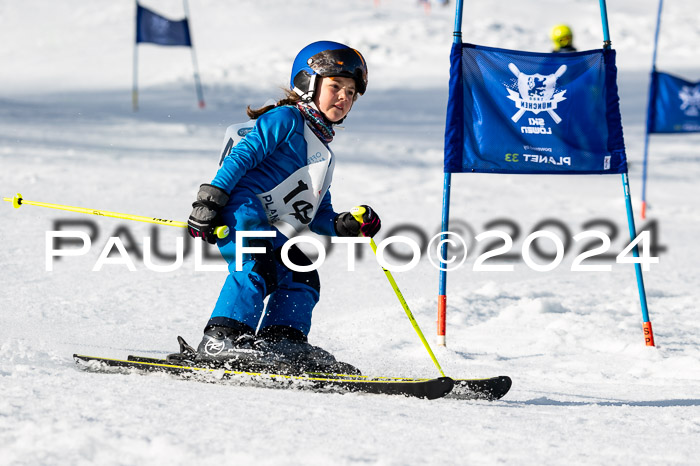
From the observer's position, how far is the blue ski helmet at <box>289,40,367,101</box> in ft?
11.8

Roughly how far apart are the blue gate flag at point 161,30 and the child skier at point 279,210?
14.3 m

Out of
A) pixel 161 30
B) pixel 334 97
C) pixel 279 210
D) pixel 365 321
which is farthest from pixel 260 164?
pixel 161 30

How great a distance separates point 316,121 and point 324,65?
0.25 metres

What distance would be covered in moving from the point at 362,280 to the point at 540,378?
2.41 meters

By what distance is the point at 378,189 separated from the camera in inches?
407

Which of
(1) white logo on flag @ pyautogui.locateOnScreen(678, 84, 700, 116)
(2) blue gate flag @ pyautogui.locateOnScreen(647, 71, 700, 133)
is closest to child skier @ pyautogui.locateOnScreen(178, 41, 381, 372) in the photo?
(2) blue gate flag @ pyautogui.locateOnScreen(647, 71, 700, 133)

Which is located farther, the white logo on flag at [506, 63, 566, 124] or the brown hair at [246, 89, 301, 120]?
the white logo on flag at [506, 63, 566, 124]

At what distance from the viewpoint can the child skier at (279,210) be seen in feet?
11.0

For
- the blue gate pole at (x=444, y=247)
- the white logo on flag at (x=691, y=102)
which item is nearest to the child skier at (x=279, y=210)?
the blue gate pole at (x=444, y=247)

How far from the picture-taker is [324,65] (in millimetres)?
3607

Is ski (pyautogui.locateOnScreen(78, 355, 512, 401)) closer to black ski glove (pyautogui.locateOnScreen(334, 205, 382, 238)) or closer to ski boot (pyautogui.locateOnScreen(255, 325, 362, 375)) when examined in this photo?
ski boot (pyautogui.locateOnScreen(255, 325, 362, 375))

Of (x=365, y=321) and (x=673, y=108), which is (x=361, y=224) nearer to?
(x=365, y=321)

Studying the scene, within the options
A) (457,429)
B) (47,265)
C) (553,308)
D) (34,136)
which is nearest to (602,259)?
(553,308)

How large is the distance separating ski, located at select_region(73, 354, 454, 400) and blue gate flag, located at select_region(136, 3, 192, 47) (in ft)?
48.3
